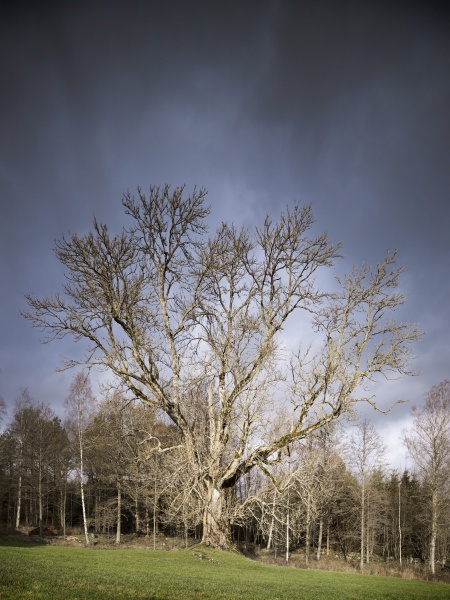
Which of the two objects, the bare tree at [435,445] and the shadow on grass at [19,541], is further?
the bare tree at [435,445]

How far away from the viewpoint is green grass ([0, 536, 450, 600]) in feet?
24.7

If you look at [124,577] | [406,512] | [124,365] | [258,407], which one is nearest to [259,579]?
[124,577]

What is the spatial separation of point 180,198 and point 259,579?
15.1m

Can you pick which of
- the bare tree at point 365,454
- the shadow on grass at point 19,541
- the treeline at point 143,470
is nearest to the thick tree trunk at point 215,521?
the treeline at point 143,470

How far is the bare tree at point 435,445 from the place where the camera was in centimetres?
3131

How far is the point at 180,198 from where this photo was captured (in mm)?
19922

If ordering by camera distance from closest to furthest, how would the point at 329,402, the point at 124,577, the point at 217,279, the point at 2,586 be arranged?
the point at 2,586 → the point at 124,577 → the point at 329,402 → the point at 217,279

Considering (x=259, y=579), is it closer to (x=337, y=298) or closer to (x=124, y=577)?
(x=124, y=577)

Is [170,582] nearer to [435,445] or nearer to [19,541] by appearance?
[19,541]

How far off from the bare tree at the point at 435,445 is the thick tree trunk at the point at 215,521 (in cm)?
2017

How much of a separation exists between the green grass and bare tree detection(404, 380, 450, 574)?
2100 centimetres

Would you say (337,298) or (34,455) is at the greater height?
(337,298)

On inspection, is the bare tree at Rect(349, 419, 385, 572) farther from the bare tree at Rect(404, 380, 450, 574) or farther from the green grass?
the green grass

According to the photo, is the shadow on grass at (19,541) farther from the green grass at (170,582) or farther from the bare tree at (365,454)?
the bare tree at (365,454)
